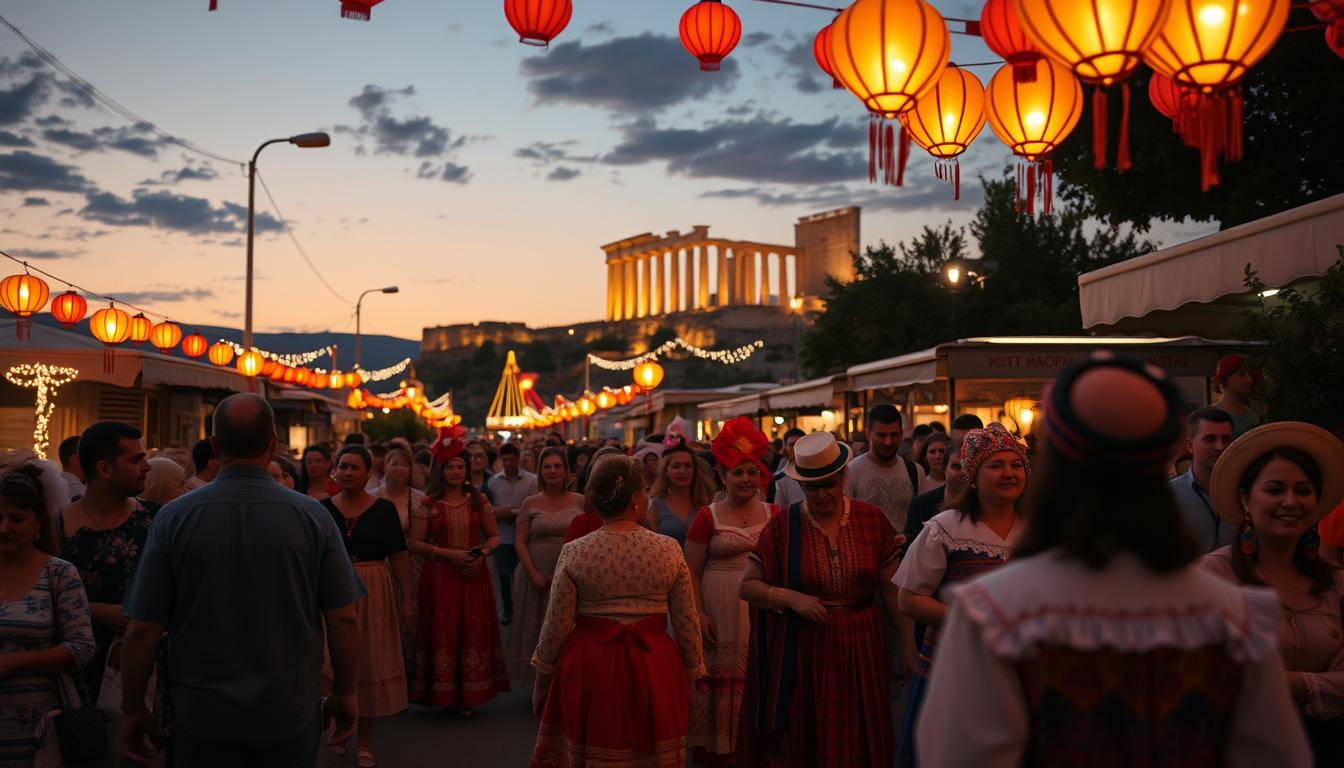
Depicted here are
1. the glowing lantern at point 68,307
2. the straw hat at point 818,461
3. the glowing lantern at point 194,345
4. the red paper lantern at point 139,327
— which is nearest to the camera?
the straw hat at point 818,461

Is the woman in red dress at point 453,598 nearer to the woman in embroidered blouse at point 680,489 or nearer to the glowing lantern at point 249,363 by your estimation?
the woman in embroidered blouse at point 680,489

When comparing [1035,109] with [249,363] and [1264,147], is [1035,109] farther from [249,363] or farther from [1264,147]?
[249,363]

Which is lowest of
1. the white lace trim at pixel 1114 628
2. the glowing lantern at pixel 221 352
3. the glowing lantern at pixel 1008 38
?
the white lace trim at pixel 1114 628

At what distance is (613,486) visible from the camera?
5.56 m

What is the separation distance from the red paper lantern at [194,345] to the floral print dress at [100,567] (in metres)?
20.2

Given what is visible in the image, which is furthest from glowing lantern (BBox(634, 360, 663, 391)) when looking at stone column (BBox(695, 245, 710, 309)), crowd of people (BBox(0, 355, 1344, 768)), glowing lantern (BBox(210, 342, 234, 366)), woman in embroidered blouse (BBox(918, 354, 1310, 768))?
stone column (BBox(695, 245, 710, 309))

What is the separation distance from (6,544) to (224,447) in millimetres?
1018

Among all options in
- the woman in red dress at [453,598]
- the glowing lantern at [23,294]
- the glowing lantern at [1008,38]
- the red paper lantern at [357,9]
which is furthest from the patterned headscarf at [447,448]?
the glowing lantern at [23,294]

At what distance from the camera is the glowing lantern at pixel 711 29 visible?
9.31m

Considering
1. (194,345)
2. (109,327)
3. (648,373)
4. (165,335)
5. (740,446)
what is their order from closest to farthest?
(740,446) → (109,327) → (165,335) → (194,345) → (648,373)

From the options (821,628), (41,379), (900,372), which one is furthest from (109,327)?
(821,628)

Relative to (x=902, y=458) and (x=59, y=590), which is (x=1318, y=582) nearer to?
(x=59, y=590)

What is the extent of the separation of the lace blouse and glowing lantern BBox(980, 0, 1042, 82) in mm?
3594

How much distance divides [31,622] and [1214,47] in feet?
17.3
